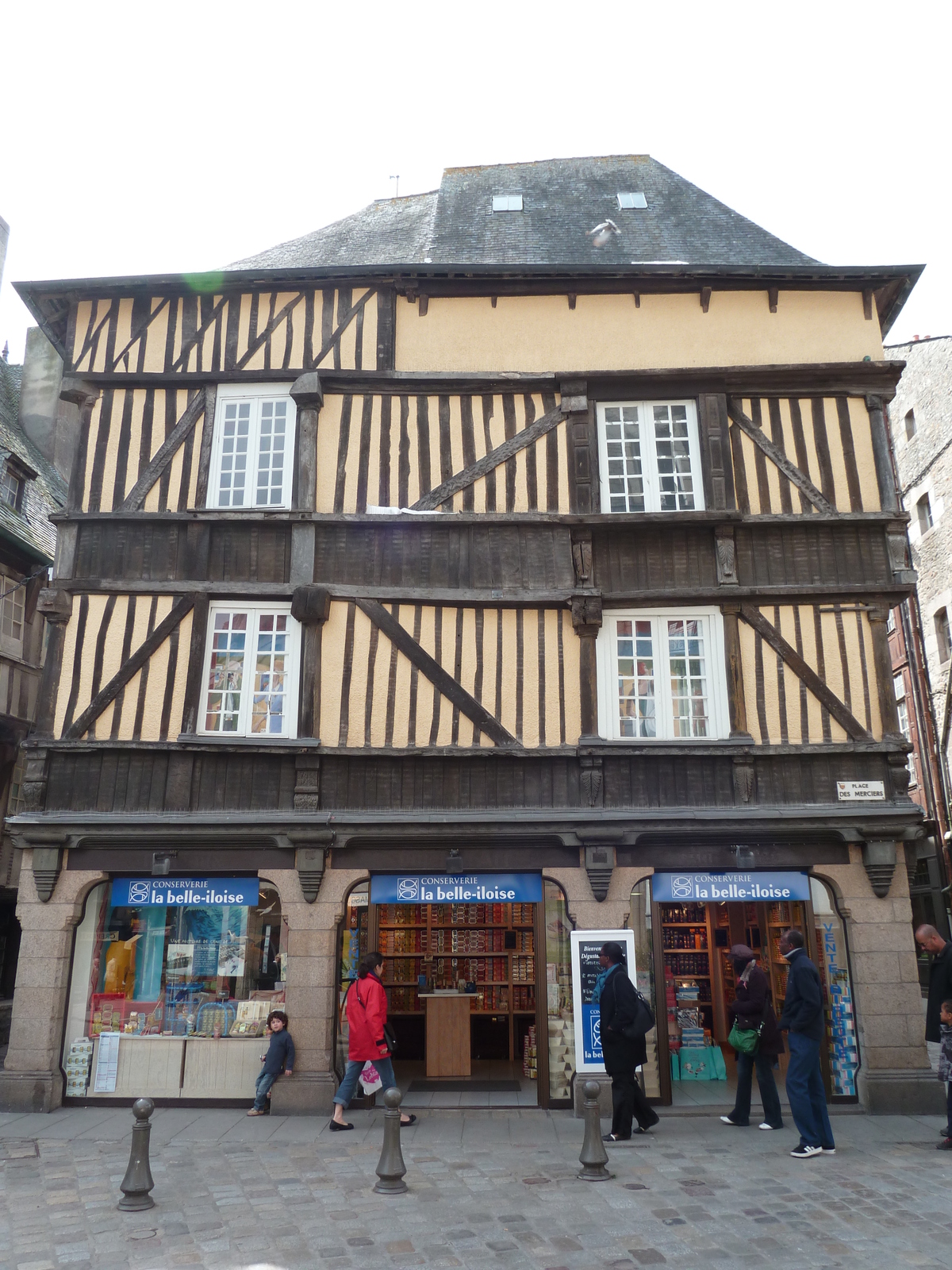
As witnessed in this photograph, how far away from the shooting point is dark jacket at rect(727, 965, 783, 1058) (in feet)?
26.5

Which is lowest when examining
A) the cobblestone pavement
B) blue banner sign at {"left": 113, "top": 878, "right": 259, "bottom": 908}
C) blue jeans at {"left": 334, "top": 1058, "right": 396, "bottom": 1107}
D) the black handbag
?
the cobblestone pavement

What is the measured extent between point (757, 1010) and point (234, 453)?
7.71 meters

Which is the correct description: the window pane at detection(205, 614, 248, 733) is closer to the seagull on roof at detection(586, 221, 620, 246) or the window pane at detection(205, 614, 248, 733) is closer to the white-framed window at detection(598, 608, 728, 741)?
the white-framed window at detection(598, 608, 728, 741)

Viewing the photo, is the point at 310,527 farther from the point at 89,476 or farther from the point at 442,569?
the point at 89,476

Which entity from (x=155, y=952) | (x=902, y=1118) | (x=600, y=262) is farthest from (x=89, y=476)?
(x=902, y=1118)

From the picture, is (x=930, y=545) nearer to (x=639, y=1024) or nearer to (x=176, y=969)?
(x=639, y=1024)

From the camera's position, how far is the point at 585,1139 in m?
6.73

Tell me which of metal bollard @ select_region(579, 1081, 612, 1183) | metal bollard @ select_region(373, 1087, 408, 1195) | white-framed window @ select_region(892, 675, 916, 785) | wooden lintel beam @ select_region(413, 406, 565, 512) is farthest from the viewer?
white-framed window @ select_region(892, 675, 916, 785)

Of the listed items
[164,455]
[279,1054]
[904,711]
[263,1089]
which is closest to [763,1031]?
[279,1054]

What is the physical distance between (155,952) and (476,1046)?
3881 millimetres

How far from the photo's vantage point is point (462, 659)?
9742 mm

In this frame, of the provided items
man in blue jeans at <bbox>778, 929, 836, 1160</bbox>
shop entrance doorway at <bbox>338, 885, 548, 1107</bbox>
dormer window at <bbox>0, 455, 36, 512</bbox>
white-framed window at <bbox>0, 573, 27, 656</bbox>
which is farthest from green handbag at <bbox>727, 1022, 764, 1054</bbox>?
dormer window at <bbox>0, 455, 36, 512</bbox>

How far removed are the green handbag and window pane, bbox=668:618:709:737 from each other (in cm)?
285

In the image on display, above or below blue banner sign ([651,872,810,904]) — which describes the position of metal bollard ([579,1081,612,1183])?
below
